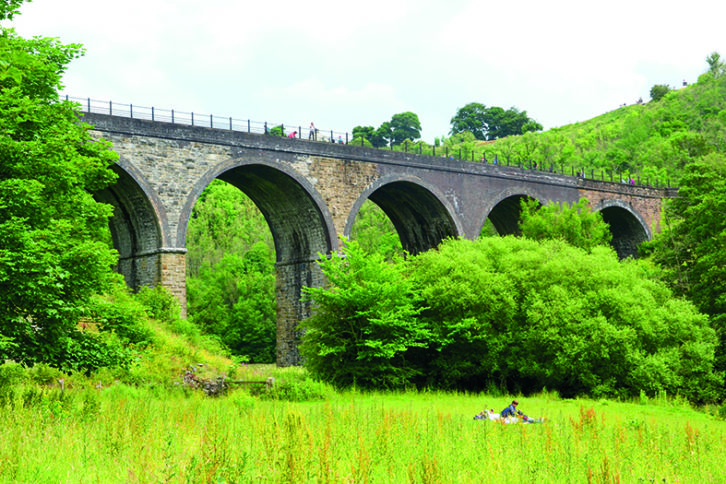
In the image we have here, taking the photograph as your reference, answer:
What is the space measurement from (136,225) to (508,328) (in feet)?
49.2

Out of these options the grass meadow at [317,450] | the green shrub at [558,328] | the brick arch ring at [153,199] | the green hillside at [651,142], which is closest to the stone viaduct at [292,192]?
the brick arch ring at [153,199]

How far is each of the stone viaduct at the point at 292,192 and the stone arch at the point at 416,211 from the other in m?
0.06

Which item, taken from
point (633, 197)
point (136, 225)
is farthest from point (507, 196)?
point (136, 225)

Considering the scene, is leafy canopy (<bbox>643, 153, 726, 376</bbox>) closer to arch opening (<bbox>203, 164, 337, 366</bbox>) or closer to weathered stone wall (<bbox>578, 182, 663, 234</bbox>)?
weathered stone wall (<bbox>578, 182, 663, 234</bbox>)

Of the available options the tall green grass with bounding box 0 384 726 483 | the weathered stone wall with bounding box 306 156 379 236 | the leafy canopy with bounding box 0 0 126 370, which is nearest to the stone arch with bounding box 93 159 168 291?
the weathered stone wall with bounding box 306 156 379 236

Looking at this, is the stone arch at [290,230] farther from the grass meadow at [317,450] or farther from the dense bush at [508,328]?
the grass meadow at [317,450]

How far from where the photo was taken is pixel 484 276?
25047 millimetres

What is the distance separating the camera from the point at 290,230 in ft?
114

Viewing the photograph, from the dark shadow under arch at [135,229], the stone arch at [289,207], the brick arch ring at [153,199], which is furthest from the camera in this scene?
the stone arch at [289,207]

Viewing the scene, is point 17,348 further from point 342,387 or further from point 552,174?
point 552,174

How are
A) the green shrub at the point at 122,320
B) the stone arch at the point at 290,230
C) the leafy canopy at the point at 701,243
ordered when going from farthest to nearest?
the stone arch at the point at 290,230 → the leafy canopy at the point at 701,243 → the green shrub at the point at 122,320

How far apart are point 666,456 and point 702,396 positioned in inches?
649

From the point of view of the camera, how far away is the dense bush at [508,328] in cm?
2386

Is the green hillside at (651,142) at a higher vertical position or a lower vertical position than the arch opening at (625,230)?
higher
